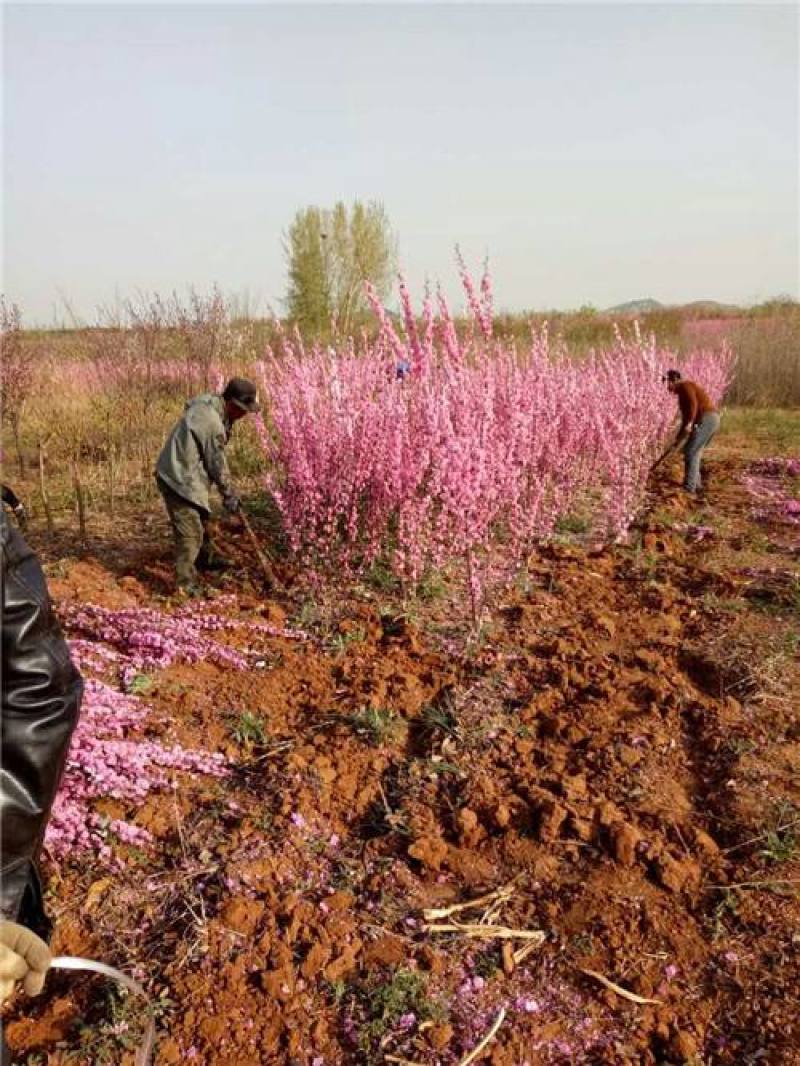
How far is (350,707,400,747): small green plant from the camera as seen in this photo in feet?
11.5

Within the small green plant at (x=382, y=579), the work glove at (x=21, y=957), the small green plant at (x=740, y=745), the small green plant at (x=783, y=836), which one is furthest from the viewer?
the small green plant at (x=382, y=579)

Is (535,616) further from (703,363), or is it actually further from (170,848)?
(703,363)

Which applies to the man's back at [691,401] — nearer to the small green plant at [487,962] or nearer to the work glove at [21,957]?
the small green plant at [487,962]

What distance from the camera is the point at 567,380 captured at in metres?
6.78

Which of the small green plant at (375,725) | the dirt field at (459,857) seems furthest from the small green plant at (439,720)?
the small green plant at (375,725)

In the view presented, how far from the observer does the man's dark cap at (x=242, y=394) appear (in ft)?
16.6

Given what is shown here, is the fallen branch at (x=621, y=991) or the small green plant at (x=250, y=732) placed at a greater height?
the small green plant at (x=250, y=732)

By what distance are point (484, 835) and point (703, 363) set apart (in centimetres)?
1201

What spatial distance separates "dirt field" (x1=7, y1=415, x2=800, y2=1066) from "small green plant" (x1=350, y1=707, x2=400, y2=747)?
0.01 metres

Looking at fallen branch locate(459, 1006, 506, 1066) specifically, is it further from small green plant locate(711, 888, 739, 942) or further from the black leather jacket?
the black leather jacket

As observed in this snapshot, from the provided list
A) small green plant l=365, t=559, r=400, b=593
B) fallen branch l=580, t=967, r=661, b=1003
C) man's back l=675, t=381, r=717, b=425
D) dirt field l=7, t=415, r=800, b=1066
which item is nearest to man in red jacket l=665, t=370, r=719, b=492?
man's back l=675, t=381, r=717, b=425

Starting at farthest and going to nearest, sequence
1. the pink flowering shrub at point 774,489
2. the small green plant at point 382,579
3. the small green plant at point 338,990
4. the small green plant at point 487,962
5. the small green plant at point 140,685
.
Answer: the pink flowering shrub at point 774,489, the small green plant at point 382,579, the small green plant at point 140,685, the small green plant at point 487,962, the small green plant at point 338,990

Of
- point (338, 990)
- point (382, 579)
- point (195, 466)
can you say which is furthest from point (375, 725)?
point (195, 466)

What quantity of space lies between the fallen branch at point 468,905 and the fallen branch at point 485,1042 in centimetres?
40
